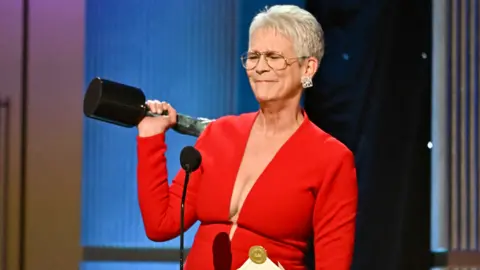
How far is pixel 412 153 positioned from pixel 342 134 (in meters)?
0.23

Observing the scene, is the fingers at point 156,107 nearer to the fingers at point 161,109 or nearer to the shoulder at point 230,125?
the fingers at point 161,109

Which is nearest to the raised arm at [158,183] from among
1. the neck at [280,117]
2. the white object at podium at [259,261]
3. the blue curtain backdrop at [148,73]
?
the neck at [280,117]

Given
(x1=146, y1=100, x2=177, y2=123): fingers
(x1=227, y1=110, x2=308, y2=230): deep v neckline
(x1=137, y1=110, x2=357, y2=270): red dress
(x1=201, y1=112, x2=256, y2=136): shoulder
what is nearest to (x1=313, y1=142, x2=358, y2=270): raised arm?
(x1=137, y1=110, x2=357, y2=270): red dress

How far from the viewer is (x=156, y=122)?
1.53 m

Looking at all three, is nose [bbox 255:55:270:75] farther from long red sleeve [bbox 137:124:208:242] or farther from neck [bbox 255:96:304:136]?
long red sleeve [bbox 137:124:208:242]

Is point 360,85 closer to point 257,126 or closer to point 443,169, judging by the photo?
point 443,169

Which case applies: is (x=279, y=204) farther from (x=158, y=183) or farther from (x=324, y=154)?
(x=158, y=183)

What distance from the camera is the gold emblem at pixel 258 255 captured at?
138 centimetres

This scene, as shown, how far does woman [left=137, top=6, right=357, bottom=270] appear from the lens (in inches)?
58.7

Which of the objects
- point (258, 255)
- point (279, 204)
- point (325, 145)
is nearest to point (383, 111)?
point (325, 145)

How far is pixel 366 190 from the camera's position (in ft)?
7.81

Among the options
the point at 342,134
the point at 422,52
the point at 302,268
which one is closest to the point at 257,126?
the point at 302,268

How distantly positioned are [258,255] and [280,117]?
0.34 meters

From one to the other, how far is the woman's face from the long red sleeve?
19 centimetres
